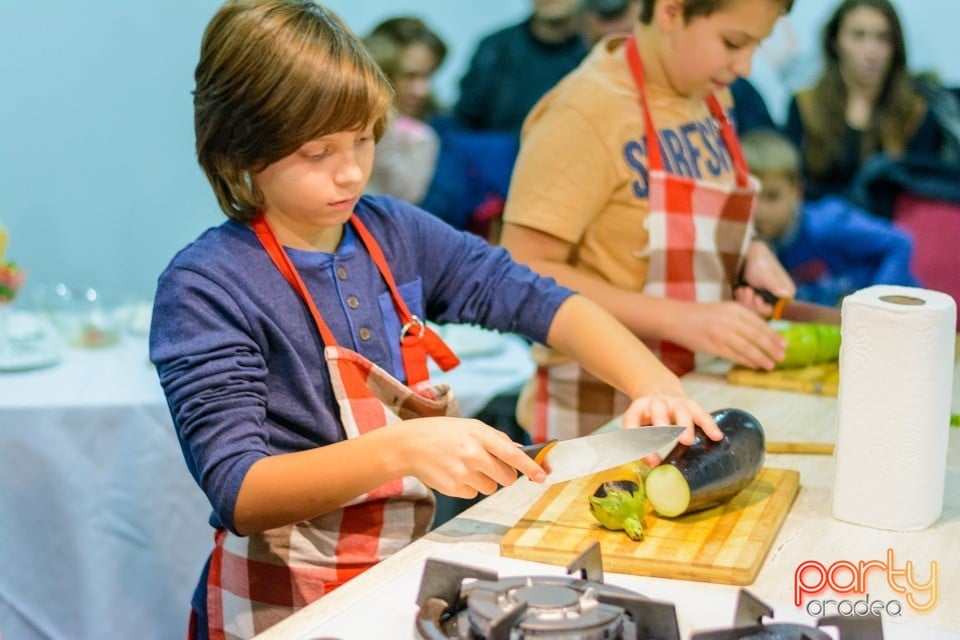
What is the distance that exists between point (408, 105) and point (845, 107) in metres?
1.92

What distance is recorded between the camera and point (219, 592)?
5.16 feet

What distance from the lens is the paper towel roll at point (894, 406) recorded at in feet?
4.47

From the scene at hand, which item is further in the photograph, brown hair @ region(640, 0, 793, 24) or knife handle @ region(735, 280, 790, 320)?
knife handle @ region(735, 280, 790, 320)

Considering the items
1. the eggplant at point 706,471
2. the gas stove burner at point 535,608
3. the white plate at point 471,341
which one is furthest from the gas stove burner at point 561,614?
the white plate at point 471,341

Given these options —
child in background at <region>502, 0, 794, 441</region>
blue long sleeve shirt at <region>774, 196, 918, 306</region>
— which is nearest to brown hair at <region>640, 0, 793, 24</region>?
child in background at <region>502, 0, 794, 441</region>

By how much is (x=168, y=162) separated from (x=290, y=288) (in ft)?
8.73

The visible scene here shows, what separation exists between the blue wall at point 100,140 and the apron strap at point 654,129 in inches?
72.1

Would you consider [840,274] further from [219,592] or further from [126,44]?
[219,592]

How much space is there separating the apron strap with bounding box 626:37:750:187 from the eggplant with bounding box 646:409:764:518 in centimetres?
72

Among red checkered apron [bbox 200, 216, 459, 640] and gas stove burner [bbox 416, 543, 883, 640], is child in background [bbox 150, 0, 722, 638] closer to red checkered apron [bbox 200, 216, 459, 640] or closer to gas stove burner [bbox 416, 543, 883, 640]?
red checkered apron [bbox 200, 216, 459, 640]

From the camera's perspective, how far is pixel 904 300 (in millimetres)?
1409

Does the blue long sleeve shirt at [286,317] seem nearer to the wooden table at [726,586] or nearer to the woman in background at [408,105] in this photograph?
the wooden table at [726,586]

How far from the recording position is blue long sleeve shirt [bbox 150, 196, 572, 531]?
53.6 inches

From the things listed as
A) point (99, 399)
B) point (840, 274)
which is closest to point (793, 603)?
point (99, 399)
